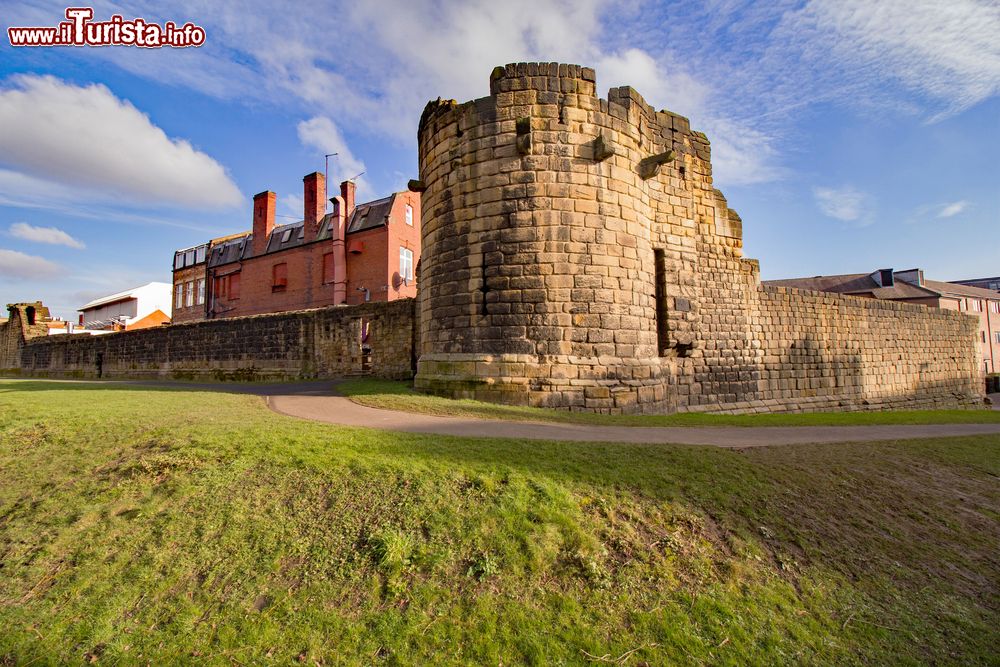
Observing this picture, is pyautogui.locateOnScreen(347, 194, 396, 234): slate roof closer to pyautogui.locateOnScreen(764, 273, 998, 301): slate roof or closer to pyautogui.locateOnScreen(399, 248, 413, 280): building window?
pyautogui.locateOnScreen(399, 248, 413, 280): building window

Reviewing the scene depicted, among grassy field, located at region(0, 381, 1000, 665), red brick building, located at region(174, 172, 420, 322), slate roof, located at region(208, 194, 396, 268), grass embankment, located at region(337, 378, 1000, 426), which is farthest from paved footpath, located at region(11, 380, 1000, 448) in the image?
slate roof, located at region(208, 194, 396, 268)

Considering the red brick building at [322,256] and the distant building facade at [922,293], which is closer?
the red brick building at [322,256]

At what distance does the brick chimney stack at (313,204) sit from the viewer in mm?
29719

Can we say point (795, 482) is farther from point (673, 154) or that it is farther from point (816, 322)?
point (816, 322)

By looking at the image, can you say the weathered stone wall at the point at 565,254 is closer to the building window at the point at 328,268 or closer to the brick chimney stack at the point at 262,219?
the building window at the point at 328,268

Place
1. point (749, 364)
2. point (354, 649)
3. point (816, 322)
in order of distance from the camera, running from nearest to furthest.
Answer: point (354, 649) < point (749, 364) < point (816, 322)

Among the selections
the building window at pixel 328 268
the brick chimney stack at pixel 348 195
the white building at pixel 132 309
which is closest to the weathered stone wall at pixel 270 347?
the building window at pixel 328 268

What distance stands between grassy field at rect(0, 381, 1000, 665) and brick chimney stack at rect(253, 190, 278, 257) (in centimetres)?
3021

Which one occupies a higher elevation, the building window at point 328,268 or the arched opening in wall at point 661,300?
the building window at point 328,268

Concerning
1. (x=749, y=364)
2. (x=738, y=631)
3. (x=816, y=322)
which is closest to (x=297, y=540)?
(x=738, y=631)

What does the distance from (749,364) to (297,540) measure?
13394mm

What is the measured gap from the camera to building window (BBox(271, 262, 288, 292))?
101 feet

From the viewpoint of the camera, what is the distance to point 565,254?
985cm

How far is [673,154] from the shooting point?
10828mm
